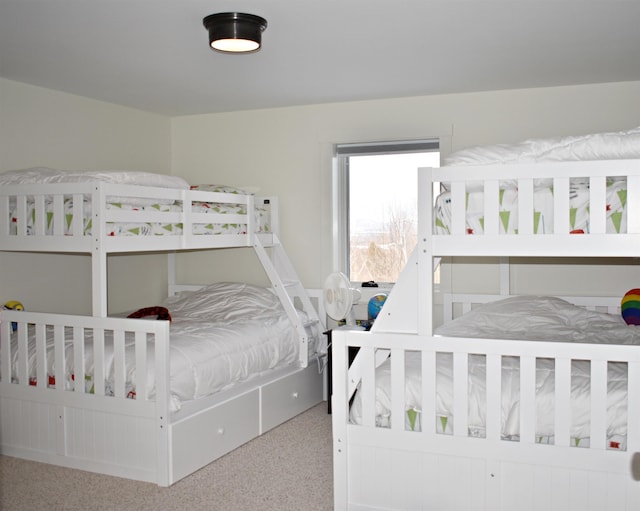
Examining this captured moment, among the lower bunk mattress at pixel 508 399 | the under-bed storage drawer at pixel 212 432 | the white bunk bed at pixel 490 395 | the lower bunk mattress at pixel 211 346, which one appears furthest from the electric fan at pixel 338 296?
the white bunk bed at pixel 490 395

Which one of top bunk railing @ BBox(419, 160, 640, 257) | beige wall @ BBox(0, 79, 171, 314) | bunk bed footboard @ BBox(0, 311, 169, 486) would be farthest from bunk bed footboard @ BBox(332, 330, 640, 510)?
beige wall @ BBox(0, 79, 171, 314)

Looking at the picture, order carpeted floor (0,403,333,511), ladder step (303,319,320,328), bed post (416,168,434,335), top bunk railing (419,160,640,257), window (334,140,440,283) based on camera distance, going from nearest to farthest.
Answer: top bunk railing (419,160,640,257) < bed post (416,168,434,335) < carpeted floor (0,403,333,511) < ladder step (303,319,320,328) < window (334,140,440,283)

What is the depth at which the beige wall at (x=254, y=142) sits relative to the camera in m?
4.33

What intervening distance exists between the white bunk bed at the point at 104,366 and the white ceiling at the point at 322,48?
2.24 feet

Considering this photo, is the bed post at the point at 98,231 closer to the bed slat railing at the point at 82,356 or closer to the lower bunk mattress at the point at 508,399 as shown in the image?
the bed slat railing at the point at 82,356

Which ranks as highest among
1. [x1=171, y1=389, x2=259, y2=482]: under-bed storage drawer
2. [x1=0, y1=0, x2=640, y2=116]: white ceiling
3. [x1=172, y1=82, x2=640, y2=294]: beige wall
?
[x1=0, y1=0, x2=640, y2=116]: white ceiling

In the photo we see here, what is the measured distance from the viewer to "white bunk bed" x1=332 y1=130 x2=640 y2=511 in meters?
2.45

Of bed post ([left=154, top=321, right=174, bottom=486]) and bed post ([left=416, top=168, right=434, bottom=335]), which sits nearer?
bed post ([left=416, top=168, right=434, bottom=335])

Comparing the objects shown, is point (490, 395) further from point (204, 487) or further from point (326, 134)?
point (326, 134)

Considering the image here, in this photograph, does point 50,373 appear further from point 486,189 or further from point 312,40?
point 486,189

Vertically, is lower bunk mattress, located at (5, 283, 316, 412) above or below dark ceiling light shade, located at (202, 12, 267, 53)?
below

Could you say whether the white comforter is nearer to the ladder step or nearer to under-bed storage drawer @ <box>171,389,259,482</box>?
under-bed storage drawer @ <box>171,389,259,482</box>

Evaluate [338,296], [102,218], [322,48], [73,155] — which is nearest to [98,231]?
[102,218]

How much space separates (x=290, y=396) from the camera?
438cm
